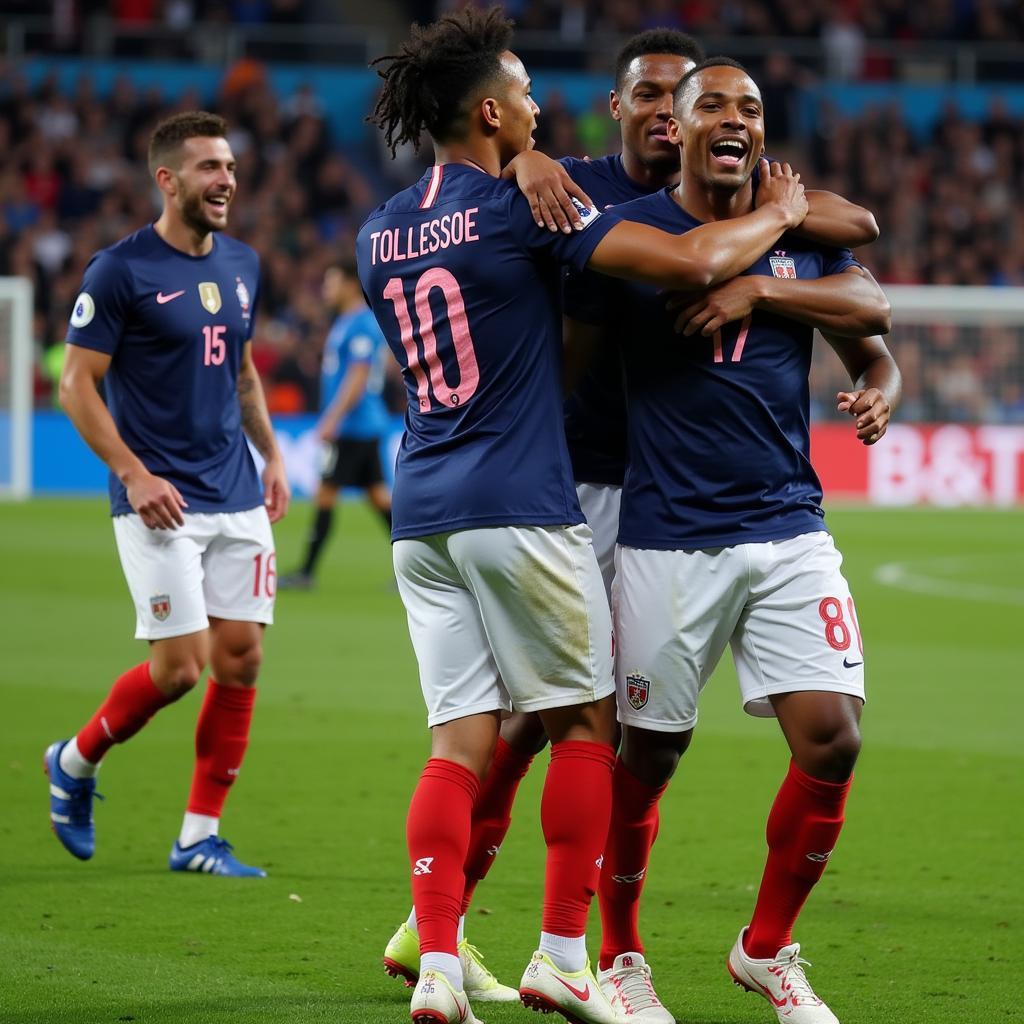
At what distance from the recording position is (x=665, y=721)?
4277mm

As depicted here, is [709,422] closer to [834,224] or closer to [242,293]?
[834,224]

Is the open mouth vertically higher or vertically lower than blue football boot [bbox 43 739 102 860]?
higher

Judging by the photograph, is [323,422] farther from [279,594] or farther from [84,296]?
[84,296]

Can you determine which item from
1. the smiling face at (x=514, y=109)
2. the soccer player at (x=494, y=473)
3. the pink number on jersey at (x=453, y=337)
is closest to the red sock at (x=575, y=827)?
the soccer player at (x=494, y=473)

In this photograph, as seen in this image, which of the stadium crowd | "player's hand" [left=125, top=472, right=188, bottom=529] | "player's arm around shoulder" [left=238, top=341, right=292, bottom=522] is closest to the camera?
"player's hand" [left=125, top=472, right=188, bottom=529]

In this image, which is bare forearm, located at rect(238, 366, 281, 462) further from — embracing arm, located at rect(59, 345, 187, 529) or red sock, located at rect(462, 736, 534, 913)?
red sock, located at rect(462, 736, 534, 913)

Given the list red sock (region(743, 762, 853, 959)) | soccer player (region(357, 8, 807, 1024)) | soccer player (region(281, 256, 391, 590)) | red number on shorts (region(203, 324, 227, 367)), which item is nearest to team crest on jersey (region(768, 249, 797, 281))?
soccer player (region(357, 8, 807, 1024))

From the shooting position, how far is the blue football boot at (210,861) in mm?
5738

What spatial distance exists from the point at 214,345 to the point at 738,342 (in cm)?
240

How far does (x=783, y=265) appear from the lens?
14.1 feet

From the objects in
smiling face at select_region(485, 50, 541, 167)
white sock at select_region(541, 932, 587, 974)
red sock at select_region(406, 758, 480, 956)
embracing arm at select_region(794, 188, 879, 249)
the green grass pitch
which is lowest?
the green grass pitch

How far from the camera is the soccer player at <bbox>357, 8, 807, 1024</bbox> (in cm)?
397

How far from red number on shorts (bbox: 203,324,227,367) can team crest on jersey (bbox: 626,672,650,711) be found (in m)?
2.39

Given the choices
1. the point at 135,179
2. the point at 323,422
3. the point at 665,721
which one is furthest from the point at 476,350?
the point at 135,179
